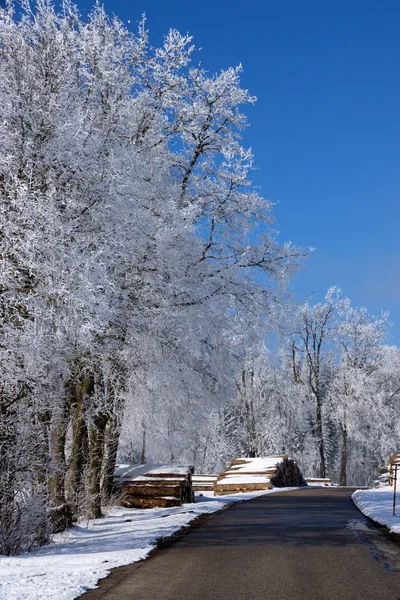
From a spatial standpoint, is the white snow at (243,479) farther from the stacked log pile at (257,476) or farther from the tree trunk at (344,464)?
the tree trunk at (344,464)

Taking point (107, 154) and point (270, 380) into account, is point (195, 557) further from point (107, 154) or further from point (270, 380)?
point (270, 380)

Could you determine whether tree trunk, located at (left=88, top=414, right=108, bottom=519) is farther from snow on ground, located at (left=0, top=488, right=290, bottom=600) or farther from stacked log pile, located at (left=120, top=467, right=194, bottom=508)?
stacked log pile, located at (left=120, top=467, right=194, bottom=508)

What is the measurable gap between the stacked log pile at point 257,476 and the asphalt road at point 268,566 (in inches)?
491

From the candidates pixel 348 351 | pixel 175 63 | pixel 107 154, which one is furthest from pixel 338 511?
pixel 348 351

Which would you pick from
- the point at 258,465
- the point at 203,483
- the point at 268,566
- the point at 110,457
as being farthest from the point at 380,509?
the point at 203,483

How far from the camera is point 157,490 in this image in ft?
59.0

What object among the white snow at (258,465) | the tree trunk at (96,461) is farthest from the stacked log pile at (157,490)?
the white snow at (258,465)

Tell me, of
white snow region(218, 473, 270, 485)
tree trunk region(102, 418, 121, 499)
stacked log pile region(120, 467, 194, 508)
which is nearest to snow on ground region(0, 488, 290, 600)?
tree trunk region(102, 418, 121, 499)

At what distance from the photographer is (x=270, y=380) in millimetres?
51188

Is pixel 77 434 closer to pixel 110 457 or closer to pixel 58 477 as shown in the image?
pixel 58 477

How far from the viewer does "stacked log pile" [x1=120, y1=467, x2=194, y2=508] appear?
1773 cm

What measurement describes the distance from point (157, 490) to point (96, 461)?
250 centimetres

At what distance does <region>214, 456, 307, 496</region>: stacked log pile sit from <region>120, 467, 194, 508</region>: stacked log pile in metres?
6.66

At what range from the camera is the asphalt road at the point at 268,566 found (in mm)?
6664
